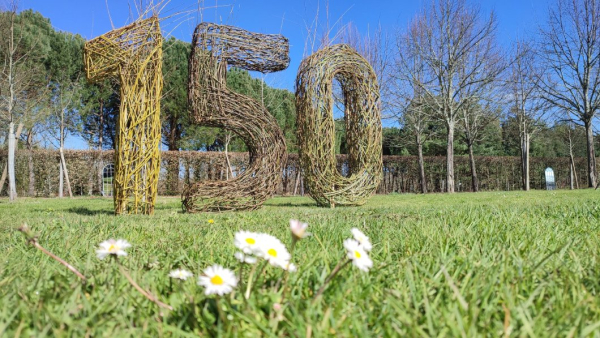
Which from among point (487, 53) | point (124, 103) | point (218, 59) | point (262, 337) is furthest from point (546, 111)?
point (262, 337)

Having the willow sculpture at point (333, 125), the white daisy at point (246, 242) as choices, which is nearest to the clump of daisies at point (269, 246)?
the white daisy at point (246, 242)

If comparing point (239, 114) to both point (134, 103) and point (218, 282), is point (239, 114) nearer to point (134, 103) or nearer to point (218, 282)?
point (134, 103)

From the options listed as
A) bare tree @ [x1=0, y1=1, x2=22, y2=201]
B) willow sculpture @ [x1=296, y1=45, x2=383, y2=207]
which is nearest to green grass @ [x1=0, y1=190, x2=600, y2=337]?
willow sculpture @ [x1=296, y1=45, x2=383, y2=207]

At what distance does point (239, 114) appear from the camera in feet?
20.2

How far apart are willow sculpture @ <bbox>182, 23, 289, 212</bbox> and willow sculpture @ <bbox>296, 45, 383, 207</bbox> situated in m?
0.52

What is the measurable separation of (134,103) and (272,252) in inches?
187

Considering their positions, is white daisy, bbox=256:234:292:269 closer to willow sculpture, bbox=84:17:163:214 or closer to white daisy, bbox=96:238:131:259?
white daisy, bbox=96:238:131:259

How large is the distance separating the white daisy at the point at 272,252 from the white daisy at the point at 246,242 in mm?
15

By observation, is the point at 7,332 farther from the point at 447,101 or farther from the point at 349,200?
the point at 447,101

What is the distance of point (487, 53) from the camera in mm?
14469

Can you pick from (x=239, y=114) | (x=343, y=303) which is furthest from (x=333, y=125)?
(x=343, y=303)

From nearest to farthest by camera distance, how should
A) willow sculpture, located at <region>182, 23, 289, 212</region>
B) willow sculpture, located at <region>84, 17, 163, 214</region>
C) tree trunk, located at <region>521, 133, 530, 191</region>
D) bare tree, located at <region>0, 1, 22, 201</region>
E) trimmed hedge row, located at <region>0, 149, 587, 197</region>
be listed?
willow sculpture, located at <region>84, 17, 163, 214</region> → willow sculpture, located at <region>182, 23, 289, 212</region> → bare tree, located at <region>0, 1, 22, 201</region> → trimmed hedge row, located at <region>0, 149, 587, 197</region> → tree trunk, located at <region>521, 133, 530, 191</region>

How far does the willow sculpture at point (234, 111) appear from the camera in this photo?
5.93 m

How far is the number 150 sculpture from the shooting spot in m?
5.22
